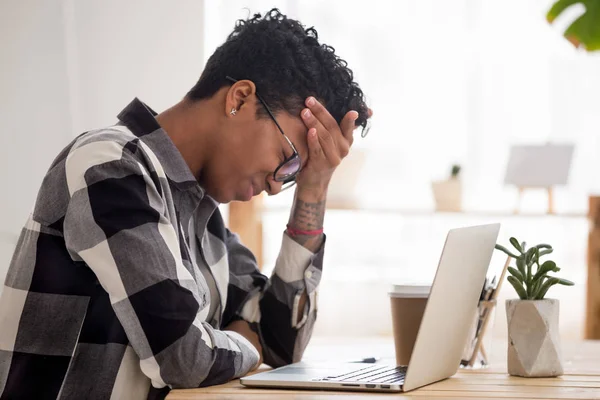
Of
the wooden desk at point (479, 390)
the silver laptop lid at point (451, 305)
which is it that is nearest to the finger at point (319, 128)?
Answer: the silver laptop lid at point (451, 305)

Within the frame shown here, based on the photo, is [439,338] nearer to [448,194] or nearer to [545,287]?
[545,287]

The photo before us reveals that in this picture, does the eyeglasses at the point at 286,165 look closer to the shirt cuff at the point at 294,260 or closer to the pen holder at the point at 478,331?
the shirt cuff at the point at 294,260

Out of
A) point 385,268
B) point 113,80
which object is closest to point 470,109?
point 385,268

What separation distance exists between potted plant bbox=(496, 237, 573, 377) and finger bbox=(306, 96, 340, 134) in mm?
367

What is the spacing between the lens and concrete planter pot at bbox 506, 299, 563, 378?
126 cm

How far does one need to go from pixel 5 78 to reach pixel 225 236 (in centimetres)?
67

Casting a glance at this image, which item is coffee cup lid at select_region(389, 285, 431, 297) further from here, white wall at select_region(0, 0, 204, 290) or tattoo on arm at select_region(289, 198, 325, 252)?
white wall at select_region(0, 0, 204, 290)

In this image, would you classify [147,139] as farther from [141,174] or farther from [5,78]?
[5,78]

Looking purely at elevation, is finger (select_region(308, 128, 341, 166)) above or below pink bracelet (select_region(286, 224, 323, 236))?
above

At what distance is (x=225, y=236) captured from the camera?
164 cm

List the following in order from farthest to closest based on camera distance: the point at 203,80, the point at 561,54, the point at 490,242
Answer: the point at 561,54 → the point at 203,80 → the point at 490,242

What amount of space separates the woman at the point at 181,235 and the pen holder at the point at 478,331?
1.05 ft

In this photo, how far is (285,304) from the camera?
1.56 meters

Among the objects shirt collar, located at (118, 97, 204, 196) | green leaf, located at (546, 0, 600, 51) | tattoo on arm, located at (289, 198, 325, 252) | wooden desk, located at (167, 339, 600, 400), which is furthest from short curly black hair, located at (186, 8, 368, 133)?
green leaf, located at (546, 0, 600, 51)
